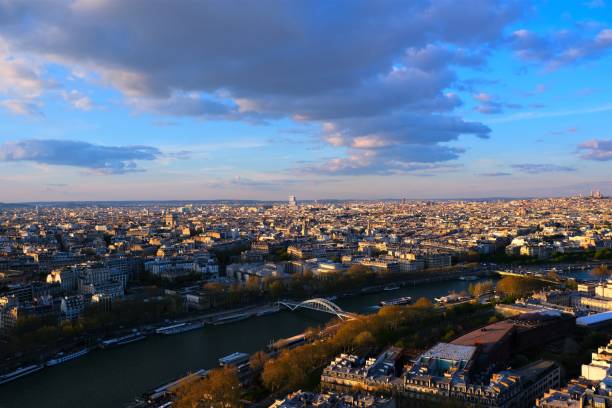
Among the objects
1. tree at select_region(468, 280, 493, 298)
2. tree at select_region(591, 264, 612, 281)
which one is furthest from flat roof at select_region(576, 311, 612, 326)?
tree at select_region(591, 264, 612, 281)

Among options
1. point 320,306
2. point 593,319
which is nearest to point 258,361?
point 320,306

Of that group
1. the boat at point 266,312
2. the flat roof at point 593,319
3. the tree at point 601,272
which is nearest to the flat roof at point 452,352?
the flat roof at point 593,319

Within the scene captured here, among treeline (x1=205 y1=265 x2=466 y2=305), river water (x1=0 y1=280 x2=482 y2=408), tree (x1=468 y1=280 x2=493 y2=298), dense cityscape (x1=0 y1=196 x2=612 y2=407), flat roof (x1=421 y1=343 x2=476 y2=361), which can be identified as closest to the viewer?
dense cityscape (x1=0 y1=196 x2=612 y2=407)

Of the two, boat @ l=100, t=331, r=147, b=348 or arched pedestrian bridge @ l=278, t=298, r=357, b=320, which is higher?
arched pedestrian bridge @ l=278, t=298, r=357, b=320

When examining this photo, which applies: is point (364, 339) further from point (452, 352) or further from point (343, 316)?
point (343, 316)

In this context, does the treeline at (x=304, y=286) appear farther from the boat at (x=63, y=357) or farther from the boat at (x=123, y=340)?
the boat at (x=63, y=357)

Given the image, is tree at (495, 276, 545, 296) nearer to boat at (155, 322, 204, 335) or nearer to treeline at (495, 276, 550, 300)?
treeline at (495, 276, 550, 300)
